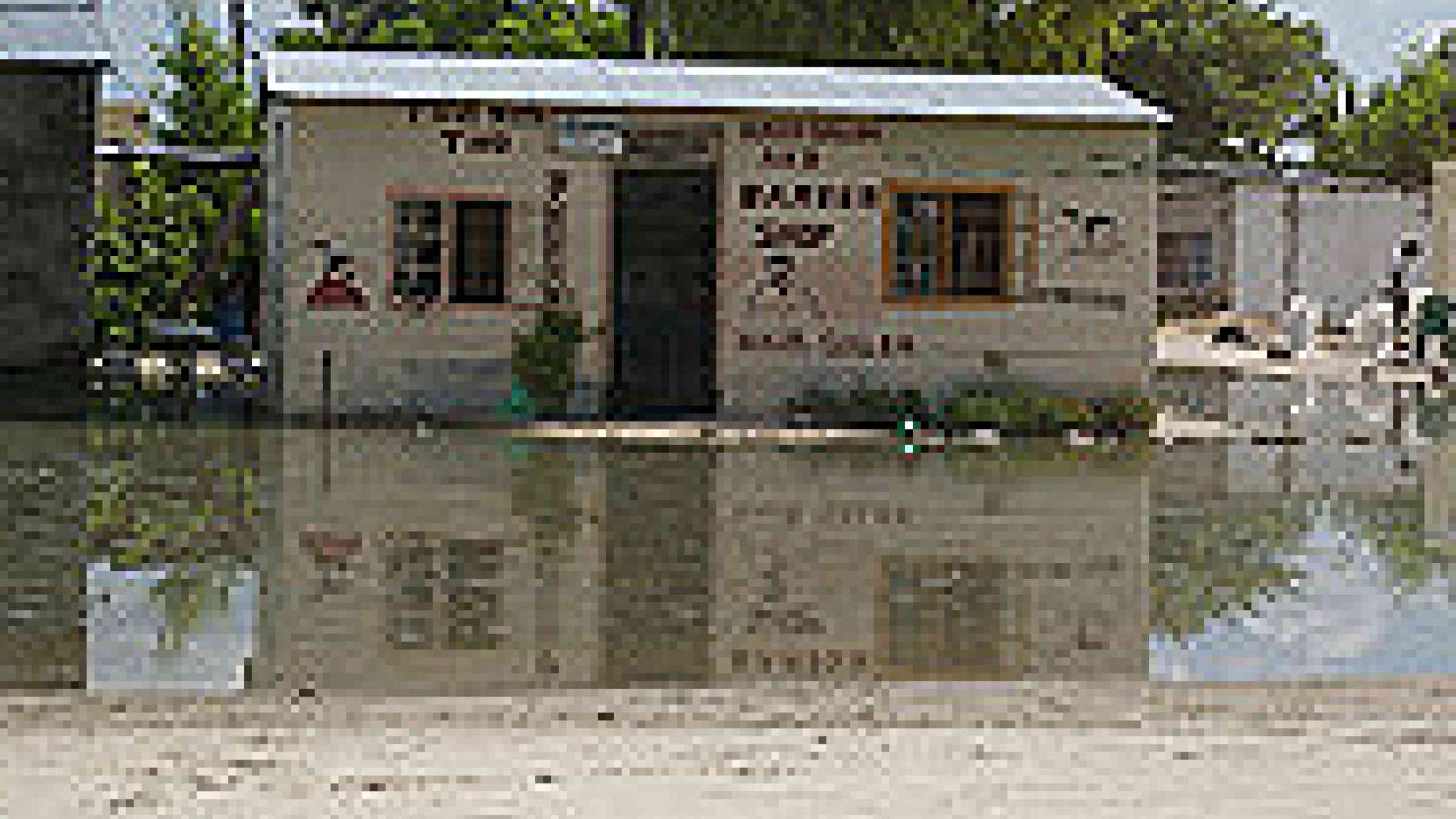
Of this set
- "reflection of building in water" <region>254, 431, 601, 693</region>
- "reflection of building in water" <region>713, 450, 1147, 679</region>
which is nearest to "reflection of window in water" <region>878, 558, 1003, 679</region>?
"reflection of building in water" <region>713, 450, 1147, 679</region>

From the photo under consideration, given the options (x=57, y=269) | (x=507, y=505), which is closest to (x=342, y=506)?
(x=507, y=505)

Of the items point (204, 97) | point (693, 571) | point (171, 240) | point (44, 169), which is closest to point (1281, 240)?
point (204, 97)

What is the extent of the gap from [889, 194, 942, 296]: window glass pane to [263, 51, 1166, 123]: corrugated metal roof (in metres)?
0.85

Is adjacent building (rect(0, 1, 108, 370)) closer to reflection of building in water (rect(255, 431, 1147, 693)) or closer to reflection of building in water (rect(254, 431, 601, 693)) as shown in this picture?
reflection of building in water (rect(254, 431, 601, 693))

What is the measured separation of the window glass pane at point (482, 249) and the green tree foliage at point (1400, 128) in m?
41.7

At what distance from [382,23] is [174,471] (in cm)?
3387

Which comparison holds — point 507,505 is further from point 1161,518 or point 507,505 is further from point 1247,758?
point 1247,758

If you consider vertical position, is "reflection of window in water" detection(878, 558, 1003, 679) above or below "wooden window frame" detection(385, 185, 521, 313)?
below

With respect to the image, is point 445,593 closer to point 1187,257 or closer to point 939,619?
point 939,619

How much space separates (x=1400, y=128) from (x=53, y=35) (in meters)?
45.3

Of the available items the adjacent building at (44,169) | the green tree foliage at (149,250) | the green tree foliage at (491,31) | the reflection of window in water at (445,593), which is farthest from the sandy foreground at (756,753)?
the green tree foliage at (491,31)

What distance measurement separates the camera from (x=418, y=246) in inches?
913

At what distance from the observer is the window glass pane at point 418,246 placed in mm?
23141

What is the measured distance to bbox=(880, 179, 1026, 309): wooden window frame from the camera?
2380cm
